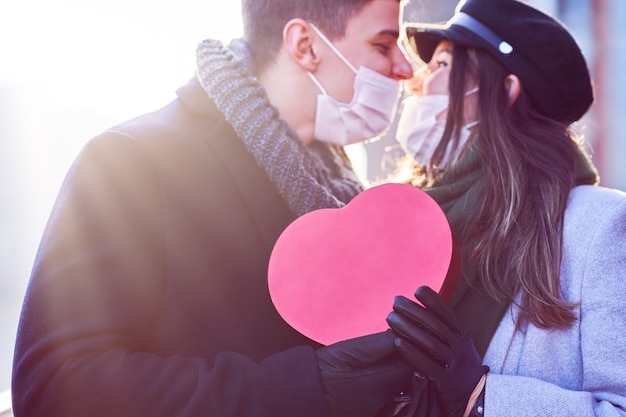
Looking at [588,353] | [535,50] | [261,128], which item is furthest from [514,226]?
[261,128]

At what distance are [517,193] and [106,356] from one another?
122 cm

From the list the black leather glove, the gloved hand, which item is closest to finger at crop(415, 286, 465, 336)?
the gloved hand

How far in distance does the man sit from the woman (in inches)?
5.9

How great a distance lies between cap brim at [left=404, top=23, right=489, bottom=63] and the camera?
80.6 inches

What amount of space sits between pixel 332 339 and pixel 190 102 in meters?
0.86

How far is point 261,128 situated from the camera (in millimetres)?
1742

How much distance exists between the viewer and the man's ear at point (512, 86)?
2014mm

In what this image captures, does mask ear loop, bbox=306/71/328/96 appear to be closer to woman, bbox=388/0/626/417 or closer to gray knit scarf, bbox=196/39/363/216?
gray knit scarf, bbox=196/39/363/216

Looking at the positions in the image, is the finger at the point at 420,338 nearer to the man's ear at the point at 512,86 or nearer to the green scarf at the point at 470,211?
A: the green scarf at the point at 470,211

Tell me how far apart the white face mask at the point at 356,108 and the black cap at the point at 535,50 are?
0.31 m

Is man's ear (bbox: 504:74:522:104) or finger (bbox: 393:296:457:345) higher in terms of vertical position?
man's ear (bbox: 504:74:522:104)

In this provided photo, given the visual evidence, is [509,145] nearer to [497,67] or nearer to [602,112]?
[497,67]

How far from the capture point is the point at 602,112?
5.97 m

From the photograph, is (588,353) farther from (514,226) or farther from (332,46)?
(332,46)
